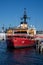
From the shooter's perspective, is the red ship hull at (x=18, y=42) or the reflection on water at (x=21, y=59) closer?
the reflection on water at (x=21, y=59)

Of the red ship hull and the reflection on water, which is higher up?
the red ship hull

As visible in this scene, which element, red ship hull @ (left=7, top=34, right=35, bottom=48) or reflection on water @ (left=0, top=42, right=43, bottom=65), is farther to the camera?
red ship hull @ (left=7, top=34, right=35, bottom=48)

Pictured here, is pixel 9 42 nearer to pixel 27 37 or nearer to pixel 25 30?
pixel 27 37

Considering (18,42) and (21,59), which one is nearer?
(21,59)

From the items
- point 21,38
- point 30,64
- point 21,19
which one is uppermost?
point 21,19

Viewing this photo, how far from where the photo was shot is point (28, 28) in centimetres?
9419

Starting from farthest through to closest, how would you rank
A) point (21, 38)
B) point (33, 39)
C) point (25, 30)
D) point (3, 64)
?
1. point (25, 30)
2. point (33, 39)
3. point (21, 38)
4. point (3, 64)

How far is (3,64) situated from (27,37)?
37.7m

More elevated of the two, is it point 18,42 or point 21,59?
point 18,42

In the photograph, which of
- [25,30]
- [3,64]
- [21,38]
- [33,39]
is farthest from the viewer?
[25,30]

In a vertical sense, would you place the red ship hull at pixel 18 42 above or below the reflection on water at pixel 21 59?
above

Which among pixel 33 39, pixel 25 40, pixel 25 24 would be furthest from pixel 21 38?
pixel 25 24

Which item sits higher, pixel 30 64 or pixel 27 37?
pixel 27 37

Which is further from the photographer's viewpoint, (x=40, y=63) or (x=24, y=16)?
(x=24, y=16)
